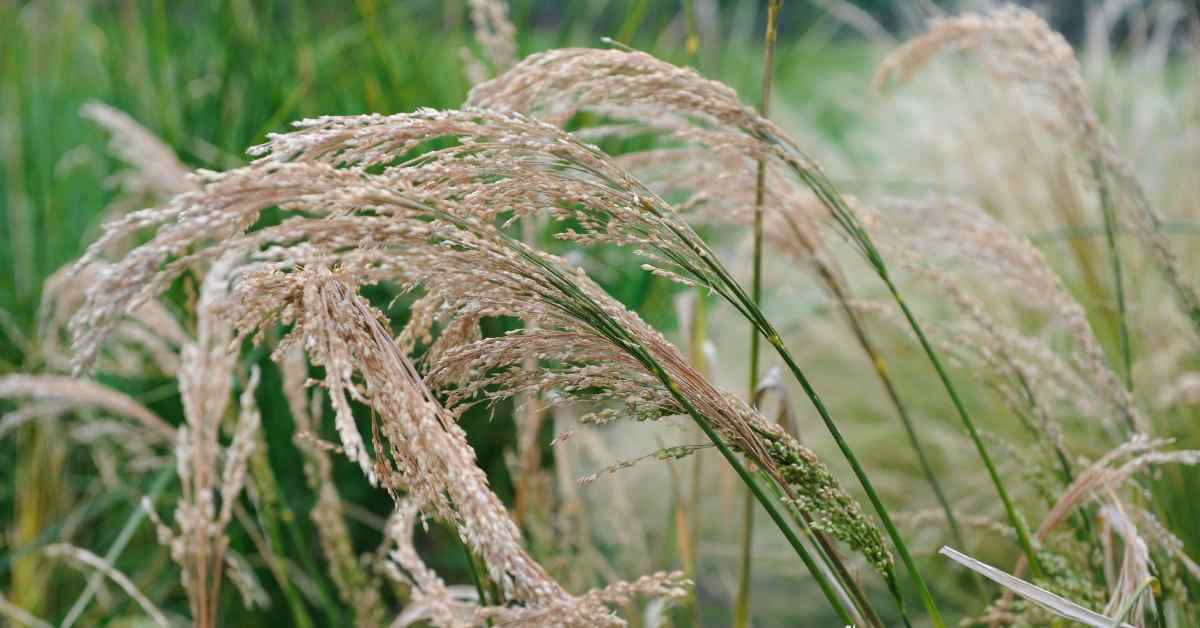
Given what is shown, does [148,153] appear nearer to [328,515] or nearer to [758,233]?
[328,515]

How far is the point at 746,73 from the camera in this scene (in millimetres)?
4832

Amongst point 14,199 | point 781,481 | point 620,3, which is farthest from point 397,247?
point 620,3

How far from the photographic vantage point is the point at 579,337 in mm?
847

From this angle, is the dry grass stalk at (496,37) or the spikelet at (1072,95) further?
the dry grass stalk at (496,37)

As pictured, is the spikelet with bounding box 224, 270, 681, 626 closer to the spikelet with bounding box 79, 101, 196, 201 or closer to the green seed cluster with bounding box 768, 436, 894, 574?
the green seed cluster with bounding box 768, 436, 894, 574

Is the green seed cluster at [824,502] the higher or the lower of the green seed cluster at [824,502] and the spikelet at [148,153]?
the lower

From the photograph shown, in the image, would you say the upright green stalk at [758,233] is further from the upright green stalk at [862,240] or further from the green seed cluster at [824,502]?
the green seed cluster at [824,502]

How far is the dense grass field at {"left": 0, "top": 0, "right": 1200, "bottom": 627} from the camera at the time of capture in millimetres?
792

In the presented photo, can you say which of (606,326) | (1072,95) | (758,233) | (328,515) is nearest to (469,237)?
(606,326)

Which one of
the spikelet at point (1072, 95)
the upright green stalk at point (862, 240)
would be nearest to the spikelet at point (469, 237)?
the upright green stalk at point (862, 240)

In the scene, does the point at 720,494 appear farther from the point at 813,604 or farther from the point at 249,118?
the point at 249,118

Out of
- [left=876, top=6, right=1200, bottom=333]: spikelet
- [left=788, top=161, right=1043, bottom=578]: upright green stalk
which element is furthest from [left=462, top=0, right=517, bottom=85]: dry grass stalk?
[left=788, top=161, right=1043, bottom=578]: upright green stalk

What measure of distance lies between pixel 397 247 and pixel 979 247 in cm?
94

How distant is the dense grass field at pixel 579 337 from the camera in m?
0.79
